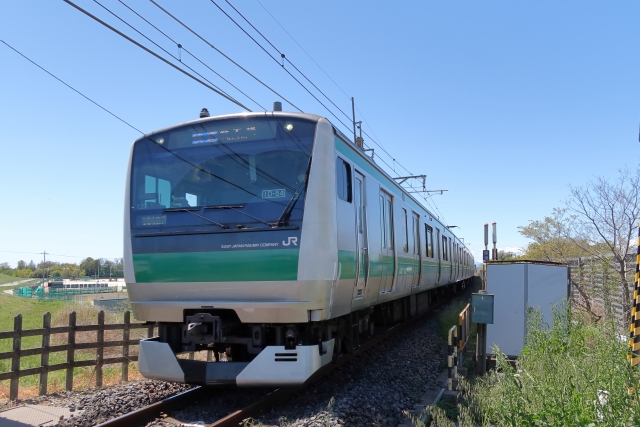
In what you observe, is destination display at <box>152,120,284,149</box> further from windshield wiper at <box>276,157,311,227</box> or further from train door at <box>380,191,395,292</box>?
train door at <box>380,191,395,292</box>

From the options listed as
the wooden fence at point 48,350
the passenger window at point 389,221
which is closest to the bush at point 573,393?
the passenger window at point 389,221

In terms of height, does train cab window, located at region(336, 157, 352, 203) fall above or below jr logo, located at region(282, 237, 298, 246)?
above

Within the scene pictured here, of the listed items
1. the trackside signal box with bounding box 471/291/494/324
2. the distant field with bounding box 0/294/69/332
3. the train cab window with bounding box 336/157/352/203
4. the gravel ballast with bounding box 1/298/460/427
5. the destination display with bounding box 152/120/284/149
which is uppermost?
the destination display with bounding box 152/120/284/149

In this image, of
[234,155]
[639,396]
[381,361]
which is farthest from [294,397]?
[639,396]

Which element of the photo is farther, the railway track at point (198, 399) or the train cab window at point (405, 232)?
the train cab window at point (405, 232)

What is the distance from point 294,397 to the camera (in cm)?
634

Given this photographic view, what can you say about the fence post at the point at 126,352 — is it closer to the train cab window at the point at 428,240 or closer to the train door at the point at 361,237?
the train door at the point at 361,237

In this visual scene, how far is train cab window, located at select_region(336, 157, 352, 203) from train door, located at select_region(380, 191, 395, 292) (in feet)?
6.13

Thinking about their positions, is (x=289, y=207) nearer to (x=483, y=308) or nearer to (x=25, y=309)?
(x=483, y=308)

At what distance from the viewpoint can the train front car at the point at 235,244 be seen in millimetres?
5648

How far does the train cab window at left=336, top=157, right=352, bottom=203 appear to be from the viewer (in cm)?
639

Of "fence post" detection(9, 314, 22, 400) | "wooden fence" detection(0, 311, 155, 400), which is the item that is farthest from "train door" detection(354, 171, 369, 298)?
"fence post" detection(9, 314, 22, 400)

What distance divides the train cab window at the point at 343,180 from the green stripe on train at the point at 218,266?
118 centimetres

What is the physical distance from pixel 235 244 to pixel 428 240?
9.78 metres
